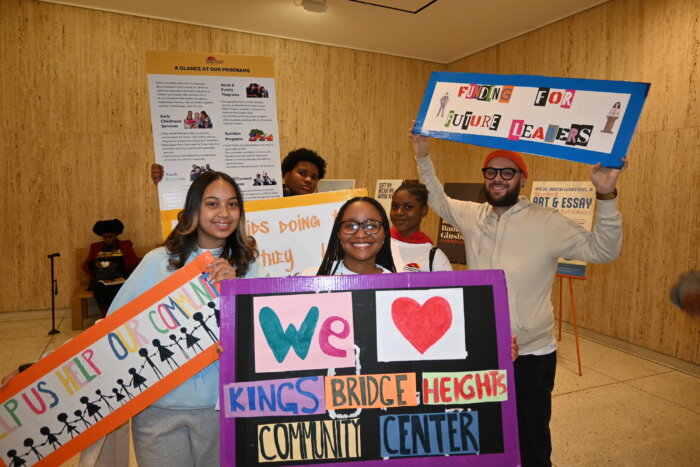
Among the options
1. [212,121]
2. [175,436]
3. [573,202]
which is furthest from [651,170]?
[175,436]

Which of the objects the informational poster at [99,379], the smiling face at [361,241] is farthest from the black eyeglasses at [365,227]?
the informational poster at [99,379]

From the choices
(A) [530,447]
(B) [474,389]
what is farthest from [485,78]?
(A) [530,447]

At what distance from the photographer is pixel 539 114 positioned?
5.73 feet

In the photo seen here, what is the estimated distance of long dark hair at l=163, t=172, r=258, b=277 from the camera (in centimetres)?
153

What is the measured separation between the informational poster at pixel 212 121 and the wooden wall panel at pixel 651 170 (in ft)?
13.6

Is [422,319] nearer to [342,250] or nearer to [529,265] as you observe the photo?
[342,250]

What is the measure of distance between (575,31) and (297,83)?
13.0 ft

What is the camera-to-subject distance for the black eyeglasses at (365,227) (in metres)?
1.61

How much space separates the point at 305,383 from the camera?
1.16 metres

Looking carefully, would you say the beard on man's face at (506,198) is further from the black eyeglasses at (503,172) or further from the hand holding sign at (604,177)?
the hand holding sign at (604,177)

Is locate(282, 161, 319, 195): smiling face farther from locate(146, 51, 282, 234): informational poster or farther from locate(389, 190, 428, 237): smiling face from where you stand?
locate(389, 190, 428, 237): smiling face

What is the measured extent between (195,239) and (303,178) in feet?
6.50

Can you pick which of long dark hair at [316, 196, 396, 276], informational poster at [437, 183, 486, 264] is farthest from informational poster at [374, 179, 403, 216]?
long dark hair at [316, 196, 396, 276]

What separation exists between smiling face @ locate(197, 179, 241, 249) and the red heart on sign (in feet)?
2.38
